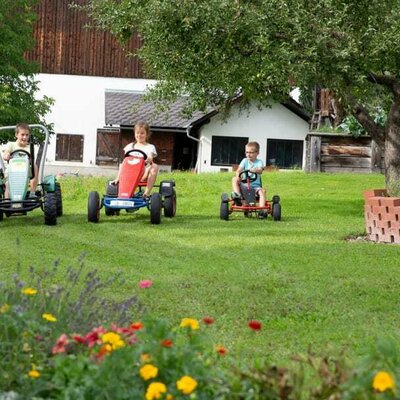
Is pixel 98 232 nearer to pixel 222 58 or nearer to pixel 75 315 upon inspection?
pixel 222 58

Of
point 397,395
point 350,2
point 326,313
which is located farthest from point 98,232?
point 397,395

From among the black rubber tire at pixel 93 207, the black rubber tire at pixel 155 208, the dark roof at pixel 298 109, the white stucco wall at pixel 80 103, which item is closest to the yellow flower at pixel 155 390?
the black rubber tire at pixel 155 208

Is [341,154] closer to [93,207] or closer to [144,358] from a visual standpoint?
[93,207]

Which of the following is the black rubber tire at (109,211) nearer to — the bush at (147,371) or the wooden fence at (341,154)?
the bush at (147,371)

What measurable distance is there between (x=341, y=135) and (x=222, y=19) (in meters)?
19.5

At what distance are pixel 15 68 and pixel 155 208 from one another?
23.5 meters

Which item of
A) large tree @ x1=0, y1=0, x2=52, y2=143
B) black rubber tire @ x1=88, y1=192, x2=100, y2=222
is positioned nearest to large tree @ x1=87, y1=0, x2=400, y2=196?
black rubber tire @ x1=88, y1=192, x2=100, y2=222

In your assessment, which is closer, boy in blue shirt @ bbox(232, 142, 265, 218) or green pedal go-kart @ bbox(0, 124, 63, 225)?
green pedal go-kart @ bbox(0, 124, 63, 225)

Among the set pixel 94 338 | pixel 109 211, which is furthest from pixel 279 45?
pixel 94 338

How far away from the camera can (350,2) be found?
17.5m

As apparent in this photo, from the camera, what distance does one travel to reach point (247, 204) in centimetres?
1811

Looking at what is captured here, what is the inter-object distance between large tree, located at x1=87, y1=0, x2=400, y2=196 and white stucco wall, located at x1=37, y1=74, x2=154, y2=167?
37155 millimetres

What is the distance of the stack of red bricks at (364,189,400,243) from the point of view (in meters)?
14.4

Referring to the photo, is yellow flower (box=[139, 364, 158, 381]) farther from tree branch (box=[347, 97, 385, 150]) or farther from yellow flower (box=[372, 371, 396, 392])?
tree branch (box=[347, 97, 385, 150])
